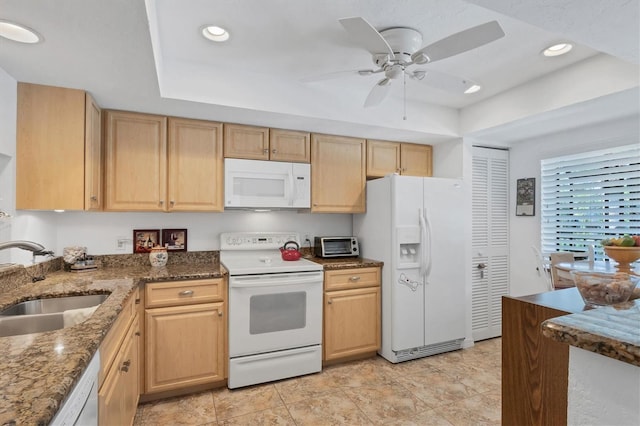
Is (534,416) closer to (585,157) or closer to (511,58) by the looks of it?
(511,58)

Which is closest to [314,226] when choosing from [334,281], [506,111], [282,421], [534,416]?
[334,281]

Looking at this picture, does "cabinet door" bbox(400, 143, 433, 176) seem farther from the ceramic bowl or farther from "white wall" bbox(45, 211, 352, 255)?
the ceramic bowl

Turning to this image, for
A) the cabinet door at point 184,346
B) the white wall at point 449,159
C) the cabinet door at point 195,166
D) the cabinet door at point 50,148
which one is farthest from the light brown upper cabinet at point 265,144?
the white wall at point 449,159

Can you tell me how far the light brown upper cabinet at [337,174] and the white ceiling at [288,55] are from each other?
19cm

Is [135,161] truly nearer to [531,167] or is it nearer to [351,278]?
[351,278]

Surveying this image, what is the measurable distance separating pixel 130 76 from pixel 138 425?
7.08ft

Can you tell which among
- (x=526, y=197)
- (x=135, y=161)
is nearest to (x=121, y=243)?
(x=135, y=161)

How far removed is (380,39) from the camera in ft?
5.31

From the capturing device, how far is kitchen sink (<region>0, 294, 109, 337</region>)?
1433 mm

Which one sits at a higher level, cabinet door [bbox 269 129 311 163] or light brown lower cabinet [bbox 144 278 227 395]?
Answer: cabinet door [bbox 269 129 311 163]

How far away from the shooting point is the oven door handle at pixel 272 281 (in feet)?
8.20

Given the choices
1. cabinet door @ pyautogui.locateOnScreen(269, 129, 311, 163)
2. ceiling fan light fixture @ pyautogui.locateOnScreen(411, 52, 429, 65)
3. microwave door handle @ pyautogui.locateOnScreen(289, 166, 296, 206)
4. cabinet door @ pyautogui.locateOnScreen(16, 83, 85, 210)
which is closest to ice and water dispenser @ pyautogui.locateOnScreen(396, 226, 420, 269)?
microwave door handle @ pyautogui.locateOnScreen(289, 166, 296, 206)

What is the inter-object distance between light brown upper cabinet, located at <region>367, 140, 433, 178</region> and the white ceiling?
0.33 meters

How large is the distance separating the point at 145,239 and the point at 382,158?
2.37m
